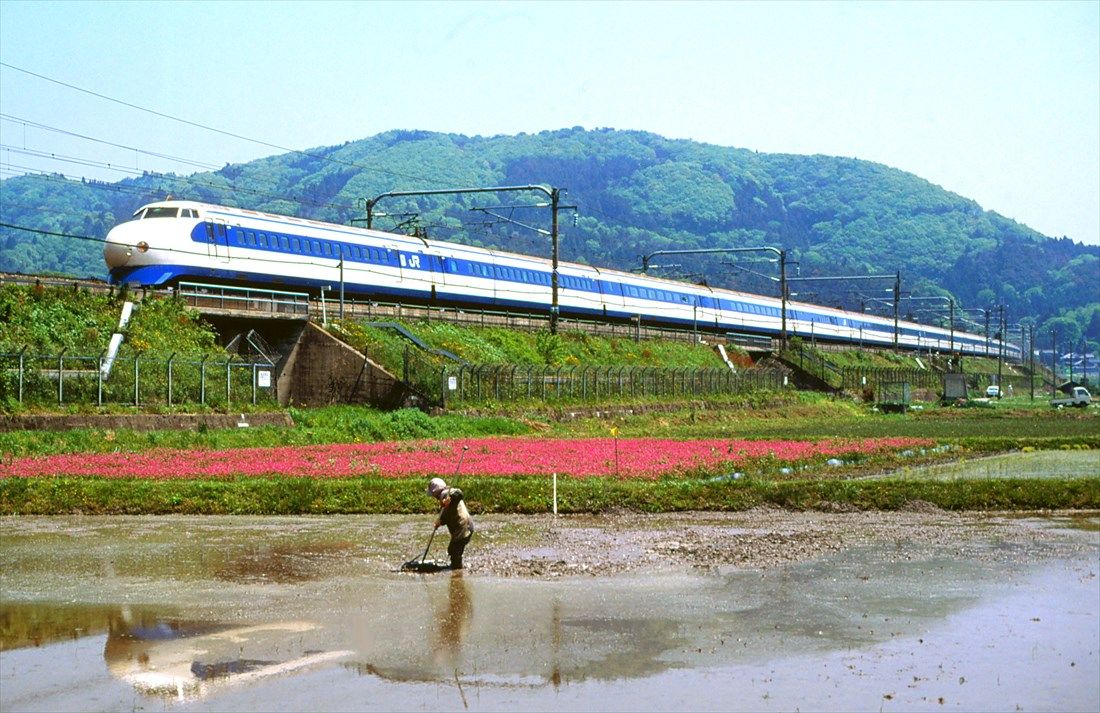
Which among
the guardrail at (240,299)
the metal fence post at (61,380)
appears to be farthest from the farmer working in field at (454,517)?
the guardrail at (240,299)

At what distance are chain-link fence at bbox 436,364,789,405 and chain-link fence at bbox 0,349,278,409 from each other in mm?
8325

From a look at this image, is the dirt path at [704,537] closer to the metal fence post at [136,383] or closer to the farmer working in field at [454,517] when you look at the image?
the farmer working in field at [454,517]

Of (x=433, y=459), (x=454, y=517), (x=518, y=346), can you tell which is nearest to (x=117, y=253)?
(x=433, y=459)

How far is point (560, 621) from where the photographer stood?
50.3 feet

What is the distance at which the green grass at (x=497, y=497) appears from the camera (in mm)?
27094

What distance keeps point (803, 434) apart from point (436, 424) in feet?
48.7

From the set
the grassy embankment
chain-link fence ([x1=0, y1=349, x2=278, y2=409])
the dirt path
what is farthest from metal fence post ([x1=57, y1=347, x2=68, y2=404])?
the dirt path

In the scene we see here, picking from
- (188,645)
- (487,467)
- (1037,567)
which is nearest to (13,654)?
(188,645)

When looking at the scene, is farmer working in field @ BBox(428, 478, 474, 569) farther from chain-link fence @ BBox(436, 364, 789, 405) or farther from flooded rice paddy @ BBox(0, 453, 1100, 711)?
chain-link fence @ BBox(436, 364, 789, 405)

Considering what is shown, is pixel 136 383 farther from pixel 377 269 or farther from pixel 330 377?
pixel 377 269

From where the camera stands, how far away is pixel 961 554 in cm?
2038

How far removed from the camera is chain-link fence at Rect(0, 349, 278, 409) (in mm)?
39656

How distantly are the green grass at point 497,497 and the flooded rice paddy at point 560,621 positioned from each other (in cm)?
344

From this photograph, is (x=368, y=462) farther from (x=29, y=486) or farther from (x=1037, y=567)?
(x=1037, y=567)
